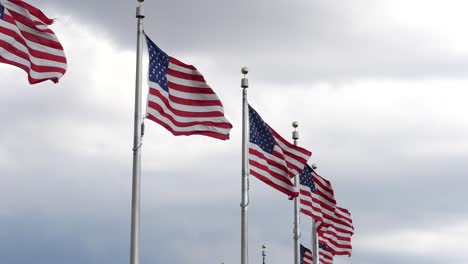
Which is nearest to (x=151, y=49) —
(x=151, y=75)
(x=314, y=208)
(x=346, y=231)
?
(x=151, y=75)

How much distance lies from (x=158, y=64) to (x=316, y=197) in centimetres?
1831

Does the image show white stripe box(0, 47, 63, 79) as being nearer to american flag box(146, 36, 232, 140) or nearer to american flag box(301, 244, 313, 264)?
american flag box(146, 36, 232, 140)

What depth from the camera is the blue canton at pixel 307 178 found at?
1643 inches

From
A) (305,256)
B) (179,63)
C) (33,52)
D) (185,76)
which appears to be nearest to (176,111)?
(185,76)

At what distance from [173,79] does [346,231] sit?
84.9 feet

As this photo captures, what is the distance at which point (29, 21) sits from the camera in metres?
23.8

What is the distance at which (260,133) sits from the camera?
33062mm

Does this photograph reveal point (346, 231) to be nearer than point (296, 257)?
No

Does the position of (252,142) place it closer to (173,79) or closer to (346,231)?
(173,79)

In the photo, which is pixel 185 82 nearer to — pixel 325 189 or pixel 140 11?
pixel 140 11

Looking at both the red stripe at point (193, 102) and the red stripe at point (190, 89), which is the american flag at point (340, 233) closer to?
the red stripe at point (193, 102)

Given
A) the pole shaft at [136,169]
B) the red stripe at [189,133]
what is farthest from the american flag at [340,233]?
the pole shaft at [136,169]

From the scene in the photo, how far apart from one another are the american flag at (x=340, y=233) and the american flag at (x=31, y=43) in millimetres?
27391

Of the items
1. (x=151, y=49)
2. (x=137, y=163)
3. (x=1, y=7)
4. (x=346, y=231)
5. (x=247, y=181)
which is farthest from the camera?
(x=346, y=231)
